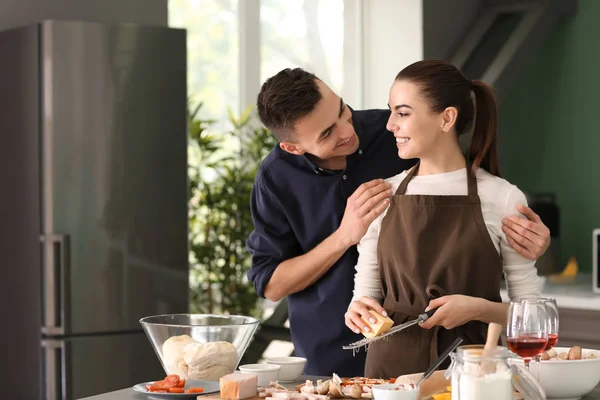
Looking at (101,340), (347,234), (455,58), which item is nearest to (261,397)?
(347,234)

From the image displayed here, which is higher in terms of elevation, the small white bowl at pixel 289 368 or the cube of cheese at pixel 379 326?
the cube of cheese at pixel 379 326

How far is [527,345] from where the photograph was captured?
1612 millimetres

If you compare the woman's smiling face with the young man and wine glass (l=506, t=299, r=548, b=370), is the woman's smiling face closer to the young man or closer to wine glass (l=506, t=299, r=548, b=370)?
the young man

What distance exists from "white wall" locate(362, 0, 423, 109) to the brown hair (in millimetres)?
2662

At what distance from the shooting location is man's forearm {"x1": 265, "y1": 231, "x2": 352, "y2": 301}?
2402mm

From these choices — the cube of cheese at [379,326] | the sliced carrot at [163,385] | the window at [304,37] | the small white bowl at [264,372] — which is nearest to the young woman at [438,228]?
the cube of cheese at [379,326]

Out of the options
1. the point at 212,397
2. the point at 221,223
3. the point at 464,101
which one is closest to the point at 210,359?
the point at 212,397

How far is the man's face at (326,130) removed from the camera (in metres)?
2.35

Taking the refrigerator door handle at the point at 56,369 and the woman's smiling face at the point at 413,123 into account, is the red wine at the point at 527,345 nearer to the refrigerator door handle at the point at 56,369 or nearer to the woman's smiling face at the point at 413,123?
the woman's smiling face at the point at 413,123

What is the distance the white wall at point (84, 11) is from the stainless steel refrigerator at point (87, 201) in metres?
0.26

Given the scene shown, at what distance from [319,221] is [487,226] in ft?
1.76

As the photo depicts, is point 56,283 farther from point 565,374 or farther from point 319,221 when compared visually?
point 565,374

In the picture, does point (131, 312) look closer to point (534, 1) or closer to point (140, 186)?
point (140, 186)

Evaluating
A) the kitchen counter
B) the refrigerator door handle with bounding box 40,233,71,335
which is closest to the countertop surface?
the refrigerator door handle with bounding box 40,233,71,335
